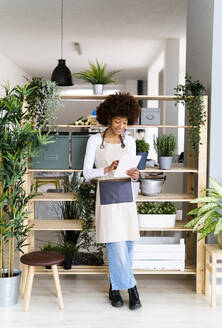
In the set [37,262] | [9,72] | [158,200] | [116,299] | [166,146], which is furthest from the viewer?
[9,72]

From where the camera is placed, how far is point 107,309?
3365mm

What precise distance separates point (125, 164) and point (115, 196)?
33 cm

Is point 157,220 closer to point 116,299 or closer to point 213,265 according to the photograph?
point 213,265

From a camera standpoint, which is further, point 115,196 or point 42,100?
point 42,100

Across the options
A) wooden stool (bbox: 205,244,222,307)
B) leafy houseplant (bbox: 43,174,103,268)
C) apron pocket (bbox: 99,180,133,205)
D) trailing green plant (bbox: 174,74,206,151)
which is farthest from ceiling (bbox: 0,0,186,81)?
wooden stool (bbox: 205,244,222,307)

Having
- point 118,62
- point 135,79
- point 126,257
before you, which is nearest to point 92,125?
Answer: point 126,257

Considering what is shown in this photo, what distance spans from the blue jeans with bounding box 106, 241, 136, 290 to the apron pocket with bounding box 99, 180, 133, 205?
32cm

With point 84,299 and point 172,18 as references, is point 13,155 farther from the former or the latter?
point 172,18

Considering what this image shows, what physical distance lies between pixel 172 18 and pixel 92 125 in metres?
3.49

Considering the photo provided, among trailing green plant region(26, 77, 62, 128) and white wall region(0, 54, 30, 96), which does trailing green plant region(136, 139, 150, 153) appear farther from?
white wall region(0, 54, 30, 96)

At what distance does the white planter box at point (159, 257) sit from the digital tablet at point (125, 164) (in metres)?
0.86

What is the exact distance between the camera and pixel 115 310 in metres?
3.35

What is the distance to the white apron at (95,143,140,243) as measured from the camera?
3.29m

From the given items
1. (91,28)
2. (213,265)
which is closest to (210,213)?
(213,265)
